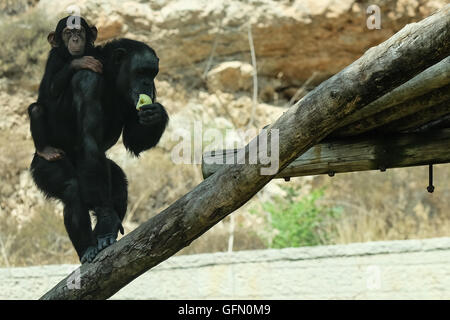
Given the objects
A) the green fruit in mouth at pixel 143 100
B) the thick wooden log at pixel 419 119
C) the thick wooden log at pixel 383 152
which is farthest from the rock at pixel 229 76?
the thick wooden log at pixel 419 119

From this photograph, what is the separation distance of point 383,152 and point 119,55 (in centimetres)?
230

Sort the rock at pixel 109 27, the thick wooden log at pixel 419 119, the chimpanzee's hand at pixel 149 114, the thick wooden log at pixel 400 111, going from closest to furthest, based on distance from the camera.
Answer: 1. the thick wooden log at pixel 400 111
2. the thick wooden log at pixel 419 119
3. the chimpanzee's hand at pixel 149 114
4. the rock at pixel 109 27

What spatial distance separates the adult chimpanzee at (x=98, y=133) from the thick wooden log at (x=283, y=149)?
0.45 metres

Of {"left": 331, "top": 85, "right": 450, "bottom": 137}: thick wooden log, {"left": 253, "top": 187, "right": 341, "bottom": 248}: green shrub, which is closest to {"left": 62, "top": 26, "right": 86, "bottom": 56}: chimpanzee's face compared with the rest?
{"left": 331, "top": 85, "right": 450, "bottom": 137}: thick wooden log

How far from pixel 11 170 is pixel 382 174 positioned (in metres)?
6.64

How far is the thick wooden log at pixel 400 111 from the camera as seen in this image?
3645 millimetres

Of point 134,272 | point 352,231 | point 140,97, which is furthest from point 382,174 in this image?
point 134,272

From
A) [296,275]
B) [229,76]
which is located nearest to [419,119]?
[296,275]

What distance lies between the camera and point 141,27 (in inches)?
528

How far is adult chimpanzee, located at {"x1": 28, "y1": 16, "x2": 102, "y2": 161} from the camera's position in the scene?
5.21 metres

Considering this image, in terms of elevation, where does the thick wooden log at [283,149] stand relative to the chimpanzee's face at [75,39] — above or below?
below

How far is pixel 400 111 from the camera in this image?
3754 millimetres

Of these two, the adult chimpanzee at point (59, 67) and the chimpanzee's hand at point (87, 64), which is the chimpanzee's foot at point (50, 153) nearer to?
the adult chimpanzee at point (59, 67)
